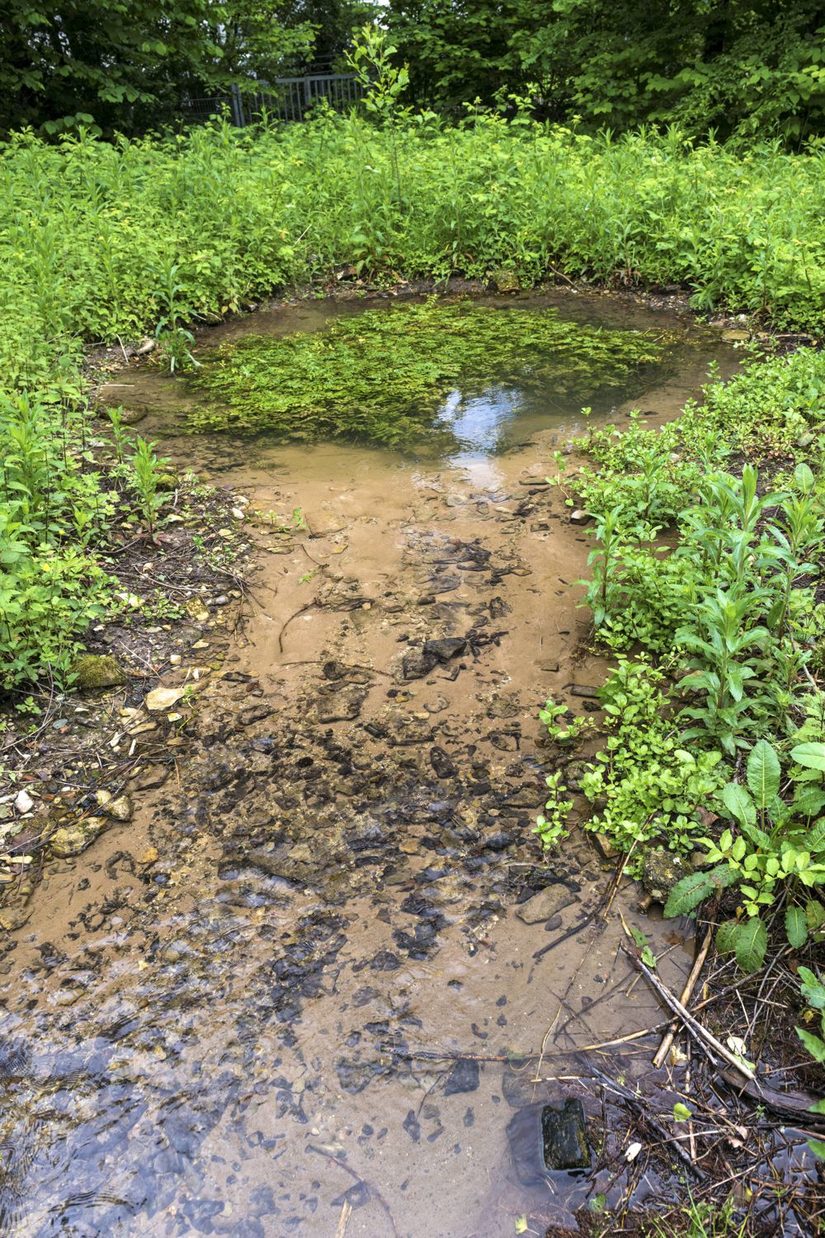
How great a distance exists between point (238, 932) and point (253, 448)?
3340 mm

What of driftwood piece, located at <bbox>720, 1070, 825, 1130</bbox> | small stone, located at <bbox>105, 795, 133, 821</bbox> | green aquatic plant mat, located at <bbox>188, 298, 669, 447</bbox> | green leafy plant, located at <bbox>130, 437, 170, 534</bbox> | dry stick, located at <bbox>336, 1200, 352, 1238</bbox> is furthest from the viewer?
green aquatic plant mat, located at <bbox>188, 298, 669, 447</bbox>

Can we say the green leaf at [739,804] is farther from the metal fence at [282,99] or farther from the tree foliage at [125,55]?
the metal fence at [282,99]

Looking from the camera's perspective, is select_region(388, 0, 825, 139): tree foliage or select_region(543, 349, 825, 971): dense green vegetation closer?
select_region(543, 349, 825, 971): dense green vegetation

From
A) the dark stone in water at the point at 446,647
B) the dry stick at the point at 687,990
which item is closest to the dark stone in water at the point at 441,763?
the dark stone in water at the point at 446,647

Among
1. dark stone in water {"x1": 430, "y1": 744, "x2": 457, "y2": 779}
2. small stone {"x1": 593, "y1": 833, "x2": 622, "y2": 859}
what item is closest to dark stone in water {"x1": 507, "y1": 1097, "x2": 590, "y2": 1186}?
Result: small stone {"x1": 593, "y1": 833, "x2": 622, "y2": 859}

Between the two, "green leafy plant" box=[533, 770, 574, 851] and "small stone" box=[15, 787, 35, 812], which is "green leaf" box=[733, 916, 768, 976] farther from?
"small stone" box=[15, 787, 35, 812]

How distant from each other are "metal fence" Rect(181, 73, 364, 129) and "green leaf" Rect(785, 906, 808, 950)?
1503 cm

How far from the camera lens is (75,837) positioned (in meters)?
2.62

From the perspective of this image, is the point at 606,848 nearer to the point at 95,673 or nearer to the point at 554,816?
the point at 554,816

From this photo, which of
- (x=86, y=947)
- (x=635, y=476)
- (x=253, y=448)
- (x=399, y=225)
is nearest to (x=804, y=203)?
(x=399, y=225)

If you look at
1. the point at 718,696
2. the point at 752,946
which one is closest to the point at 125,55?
the point at 718,696

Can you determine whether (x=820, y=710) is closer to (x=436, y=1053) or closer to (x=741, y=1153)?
(x=741, y=1153)

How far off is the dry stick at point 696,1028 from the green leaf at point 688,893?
17 cm

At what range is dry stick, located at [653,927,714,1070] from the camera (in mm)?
1945
